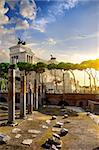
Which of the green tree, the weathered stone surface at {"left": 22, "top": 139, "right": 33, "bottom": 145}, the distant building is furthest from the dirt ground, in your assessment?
the distant building

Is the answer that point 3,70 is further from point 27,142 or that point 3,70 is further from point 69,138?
point 27,142

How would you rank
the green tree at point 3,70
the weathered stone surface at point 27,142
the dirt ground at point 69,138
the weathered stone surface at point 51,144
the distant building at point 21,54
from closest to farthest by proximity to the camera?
the weathered stone surface at point 51,144 → the dirt ground at point 69,138 → the weathered stone surface at point 27,142 → the green tree at point 3,70 → the distant building at point 21,54

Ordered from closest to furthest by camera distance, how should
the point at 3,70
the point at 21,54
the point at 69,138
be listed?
the point at 69,138
the point at 3,70
the point at 21,54

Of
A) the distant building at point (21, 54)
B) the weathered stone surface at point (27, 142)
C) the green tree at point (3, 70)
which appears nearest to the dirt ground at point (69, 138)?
the weathered stone surface at point (27, 142)

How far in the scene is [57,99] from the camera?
40.5 metres

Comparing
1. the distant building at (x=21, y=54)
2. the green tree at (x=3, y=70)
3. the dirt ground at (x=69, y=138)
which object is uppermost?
the distant building at (x=21, y=54)

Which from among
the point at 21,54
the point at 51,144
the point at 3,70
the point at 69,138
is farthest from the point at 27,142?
the point at 21,54

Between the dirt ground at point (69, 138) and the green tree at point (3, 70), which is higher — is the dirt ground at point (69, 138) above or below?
below

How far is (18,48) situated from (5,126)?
6022 cm

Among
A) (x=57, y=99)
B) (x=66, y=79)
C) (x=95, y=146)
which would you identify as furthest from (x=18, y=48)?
(x=95, y=146)

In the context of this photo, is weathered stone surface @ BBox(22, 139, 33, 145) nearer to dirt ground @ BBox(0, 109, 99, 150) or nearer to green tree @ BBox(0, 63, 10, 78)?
dirt ground @ BBox(0, 109, 99, 150)

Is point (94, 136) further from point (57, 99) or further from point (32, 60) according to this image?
point (32, 60)

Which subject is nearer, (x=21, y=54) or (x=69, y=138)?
(x=69, y=138)

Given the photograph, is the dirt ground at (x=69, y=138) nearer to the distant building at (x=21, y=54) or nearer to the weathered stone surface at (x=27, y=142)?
the weathered stone surface at (x=27, y=142)
